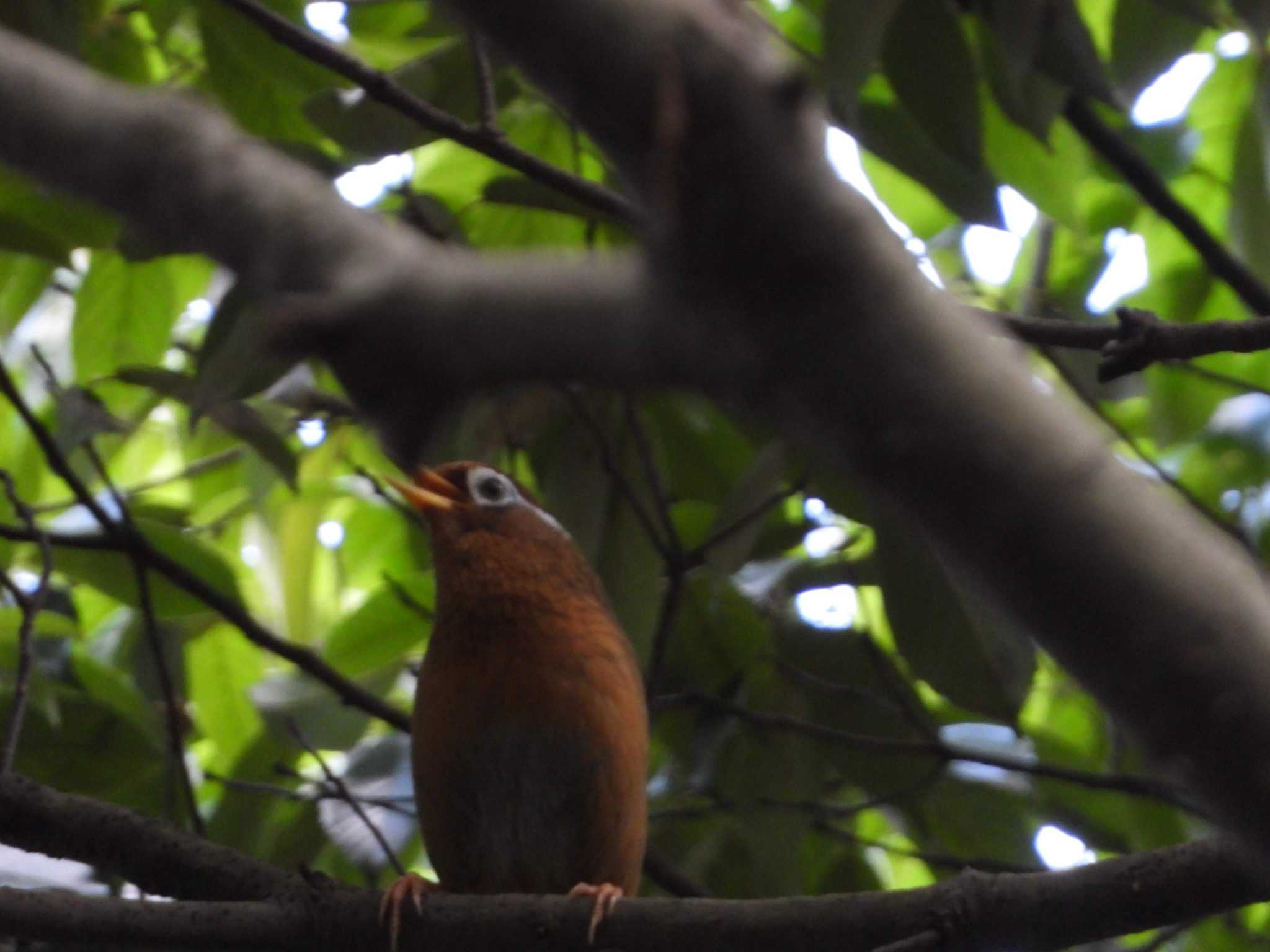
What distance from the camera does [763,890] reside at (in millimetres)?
3584

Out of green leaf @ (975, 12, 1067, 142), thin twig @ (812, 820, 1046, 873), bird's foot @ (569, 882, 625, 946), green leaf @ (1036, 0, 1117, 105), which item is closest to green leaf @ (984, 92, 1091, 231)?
green leaf @ (975, 12, 1067, 142)

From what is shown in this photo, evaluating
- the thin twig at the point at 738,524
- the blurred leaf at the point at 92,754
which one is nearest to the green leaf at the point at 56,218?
the blurred leaf at the point at 92,754

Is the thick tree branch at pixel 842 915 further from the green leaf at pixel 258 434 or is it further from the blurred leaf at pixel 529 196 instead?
the blurred leaf at pixel 529 196

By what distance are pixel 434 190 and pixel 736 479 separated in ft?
3.91

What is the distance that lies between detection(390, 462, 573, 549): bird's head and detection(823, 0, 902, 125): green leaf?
1492 millimetres

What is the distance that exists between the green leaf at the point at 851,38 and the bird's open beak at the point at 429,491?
5.17 ft

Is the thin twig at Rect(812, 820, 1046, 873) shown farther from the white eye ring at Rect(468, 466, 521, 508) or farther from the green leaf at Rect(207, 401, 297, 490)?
the green leaf at Rect(207, 401, 297, 490)

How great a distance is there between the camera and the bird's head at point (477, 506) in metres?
3.92

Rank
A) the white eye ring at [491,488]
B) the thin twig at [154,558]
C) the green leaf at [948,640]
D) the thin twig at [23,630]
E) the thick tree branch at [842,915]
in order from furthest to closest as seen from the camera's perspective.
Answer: the white eye ring at [491,488] < the thin twig at [154,558] < the green leaf at [948,640] < the thin twig at [23,630] < the thick tree branch at [842,915]

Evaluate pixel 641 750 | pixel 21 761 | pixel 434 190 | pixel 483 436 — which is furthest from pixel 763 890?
pixel 434 190

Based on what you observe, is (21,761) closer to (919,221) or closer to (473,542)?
(473,542)

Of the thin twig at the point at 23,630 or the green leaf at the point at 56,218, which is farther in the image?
the green leaf at the point at 56,218

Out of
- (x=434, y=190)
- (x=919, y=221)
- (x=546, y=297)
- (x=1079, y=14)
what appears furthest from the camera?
(x=919, y=221)

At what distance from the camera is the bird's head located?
3920 mm
